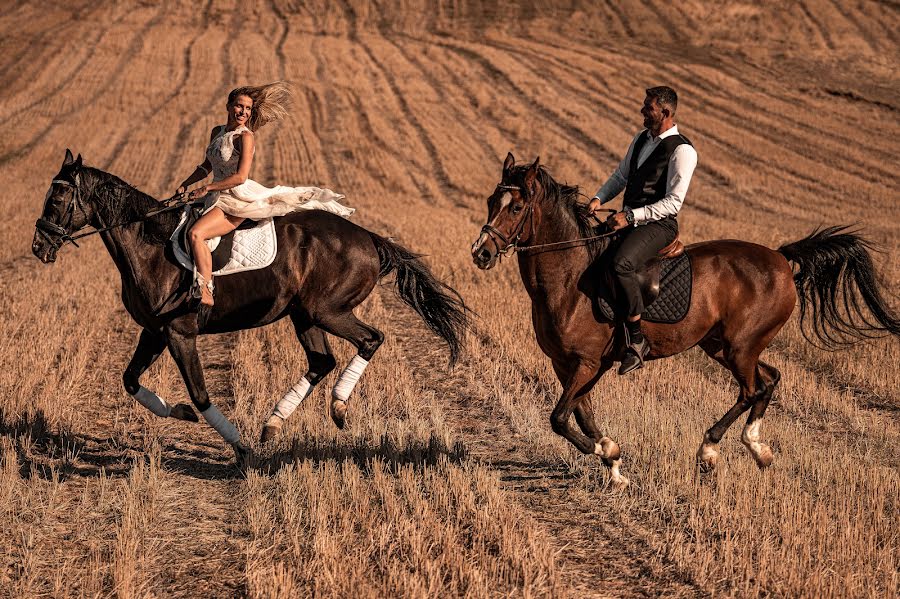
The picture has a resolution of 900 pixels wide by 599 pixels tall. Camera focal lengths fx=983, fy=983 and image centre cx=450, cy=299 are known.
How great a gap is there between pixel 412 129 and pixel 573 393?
31.7 meters

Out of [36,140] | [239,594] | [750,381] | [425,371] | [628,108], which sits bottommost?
[36,140]

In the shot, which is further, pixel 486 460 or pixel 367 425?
pixel 367 425

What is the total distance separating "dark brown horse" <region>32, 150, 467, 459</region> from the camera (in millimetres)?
7270

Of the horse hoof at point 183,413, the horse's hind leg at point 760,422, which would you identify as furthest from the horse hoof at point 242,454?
the horse's hind leg at point 760,422

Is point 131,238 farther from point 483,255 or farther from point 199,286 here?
point 483,255

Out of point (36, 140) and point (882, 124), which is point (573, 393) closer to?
point (36, 140)

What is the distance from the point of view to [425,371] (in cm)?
1059

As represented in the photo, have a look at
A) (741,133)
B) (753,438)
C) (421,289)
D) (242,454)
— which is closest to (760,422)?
(753,438)

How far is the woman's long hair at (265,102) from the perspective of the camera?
7523mm

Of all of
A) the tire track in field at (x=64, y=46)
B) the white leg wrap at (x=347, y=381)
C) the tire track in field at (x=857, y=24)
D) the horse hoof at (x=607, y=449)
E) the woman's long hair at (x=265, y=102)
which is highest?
the woman's long hair at (x=265, y=102)

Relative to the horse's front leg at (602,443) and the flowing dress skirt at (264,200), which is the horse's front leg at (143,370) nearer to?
the flowing dress skirt at (264,200)

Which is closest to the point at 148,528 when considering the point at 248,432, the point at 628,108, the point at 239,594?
the point at 239,594

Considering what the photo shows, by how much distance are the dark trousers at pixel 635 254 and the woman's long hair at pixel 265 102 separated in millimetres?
2787

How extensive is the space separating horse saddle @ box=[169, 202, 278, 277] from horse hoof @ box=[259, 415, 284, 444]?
3.88 feet
